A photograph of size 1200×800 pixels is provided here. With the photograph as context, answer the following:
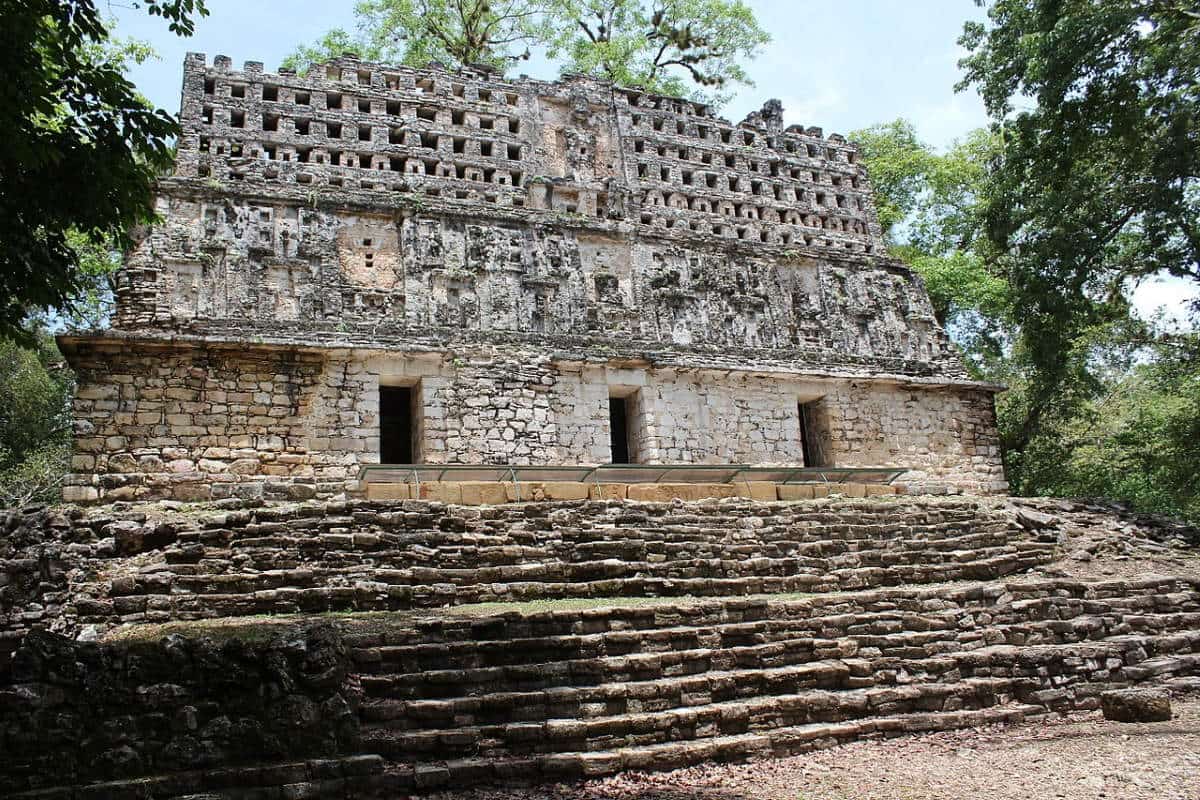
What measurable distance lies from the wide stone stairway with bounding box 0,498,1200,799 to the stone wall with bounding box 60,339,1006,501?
236 centimetres

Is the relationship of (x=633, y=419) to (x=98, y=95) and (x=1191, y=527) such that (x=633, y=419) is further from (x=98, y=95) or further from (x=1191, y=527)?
(x=98, y=95)

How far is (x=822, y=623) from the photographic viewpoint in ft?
29.2

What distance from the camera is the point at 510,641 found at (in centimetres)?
752

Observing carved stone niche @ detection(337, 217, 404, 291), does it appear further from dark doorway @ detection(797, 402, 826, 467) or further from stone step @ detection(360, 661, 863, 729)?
stone step @ detection(360, 661, 863, 729)

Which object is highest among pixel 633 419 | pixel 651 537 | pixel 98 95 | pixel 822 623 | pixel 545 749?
pixel 98 95

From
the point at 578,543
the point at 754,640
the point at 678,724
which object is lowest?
the point at 678,724

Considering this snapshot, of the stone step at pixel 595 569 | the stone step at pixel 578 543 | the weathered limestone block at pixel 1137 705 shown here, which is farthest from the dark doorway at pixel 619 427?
the weathered limestone block at pixel 1137 705

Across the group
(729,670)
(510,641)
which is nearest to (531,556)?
(510,641)

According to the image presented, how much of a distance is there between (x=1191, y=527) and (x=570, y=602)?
34.7 ft

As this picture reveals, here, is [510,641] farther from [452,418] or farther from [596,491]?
[452,418]

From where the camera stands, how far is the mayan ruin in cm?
661

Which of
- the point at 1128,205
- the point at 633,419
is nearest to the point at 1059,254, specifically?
the point at 1128,205

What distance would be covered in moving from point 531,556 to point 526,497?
8.61ft

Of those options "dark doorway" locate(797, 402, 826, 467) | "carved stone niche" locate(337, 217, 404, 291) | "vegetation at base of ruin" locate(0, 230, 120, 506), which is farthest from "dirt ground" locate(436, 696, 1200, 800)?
"vegetation at base of ruin" locate(0, 230, 120, 506)
